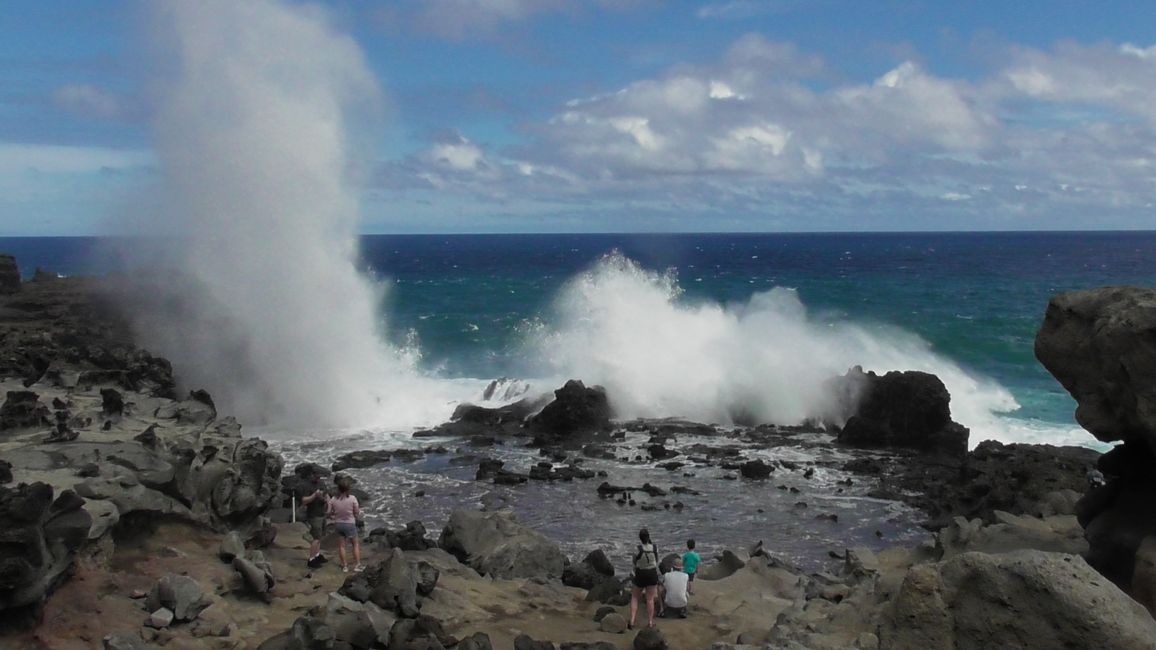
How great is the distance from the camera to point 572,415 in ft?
87.2

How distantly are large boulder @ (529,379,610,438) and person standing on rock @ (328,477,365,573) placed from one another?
14.9 metres

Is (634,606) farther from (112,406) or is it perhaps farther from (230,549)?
(112,406)

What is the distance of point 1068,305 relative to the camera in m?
7.91

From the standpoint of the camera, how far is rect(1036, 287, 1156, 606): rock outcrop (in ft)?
23.2

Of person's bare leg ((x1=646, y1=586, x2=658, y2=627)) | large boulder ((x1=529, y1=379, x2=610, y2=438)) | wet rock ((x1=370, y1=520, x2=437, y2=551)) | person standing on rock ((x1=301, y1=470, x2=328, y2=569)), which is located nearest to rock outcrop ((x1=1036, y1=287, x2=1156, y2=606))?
person's bare leg ((x1=646, y1=586, x2=658, y2=627))

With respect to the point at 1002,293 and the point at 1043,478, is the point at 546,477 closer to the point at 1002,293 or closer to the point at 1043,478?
the point at 1043,478

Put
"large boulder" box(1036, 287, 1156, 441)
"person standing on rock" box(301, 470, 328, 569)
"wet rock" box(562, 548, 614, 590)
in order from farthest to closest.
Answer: "wet rock" box(562, 548, 614, 590), "person standing on rock" box(301, 470, 328, 569), "large boulder" box(1036, 287, 1156, 441)

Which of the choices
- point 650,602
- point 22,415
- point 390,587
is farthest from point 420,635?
point 22,415

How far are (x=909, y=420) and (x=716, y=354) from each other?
9.68 metres

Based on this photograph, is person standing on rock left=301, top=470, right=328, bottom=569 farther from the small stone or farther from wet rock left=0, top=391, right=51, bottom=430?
wet rock left=0, top=391, right=51, bottom=430

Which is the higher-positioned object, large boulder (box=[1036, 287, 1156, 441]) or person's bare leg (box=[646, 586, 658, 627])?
large boulder (box=[1036, 287, 1156, 441])

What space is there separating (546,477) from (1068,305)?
14.7 m

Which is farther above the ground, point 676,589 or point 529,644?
point 529,644

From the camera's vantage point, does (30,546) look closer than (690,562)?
Yes
